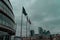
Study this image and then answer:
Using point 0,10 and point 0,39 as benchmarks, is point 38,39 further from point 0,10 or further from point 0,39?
point 0,10

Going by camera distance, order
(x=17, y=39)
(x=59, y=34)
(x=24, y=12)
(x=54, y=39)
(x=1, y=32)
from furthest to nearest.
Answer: (x=59, y=34) < (x=54, y=39) < (x=17, y=39) < (x=24, y=12) < (x=1, y=32)

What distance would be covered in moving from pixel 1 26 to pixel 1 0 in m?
7.37

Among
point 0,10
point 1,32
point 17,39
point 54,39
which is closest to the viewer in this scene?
point 0,10

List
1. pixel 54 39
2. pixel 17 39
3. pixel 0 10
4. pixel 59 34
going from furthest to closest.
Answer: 1. pixel 59 34
2. pixel 54 39
3. pixel 17 39
4. pixel 0 10

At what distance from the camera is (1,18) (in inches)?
1761

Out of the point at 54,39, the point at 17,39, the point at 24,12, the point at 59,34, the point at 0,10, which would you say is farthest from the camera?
the point at 59,34

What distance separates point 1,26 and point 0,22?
4.69 ft

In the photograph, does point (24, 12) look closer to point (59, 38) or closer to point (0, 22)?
point (0, 22)

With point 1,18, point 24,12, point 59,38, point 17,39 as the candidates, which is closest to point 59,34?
point 59,38

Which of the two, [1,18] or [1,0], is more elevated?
[1,0]

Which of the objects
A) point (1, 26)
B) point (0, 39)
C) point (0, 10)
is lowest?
point (0, 39)

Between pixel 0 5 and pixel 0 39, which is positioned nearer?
pixel 0 5

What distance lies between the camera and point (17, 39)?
83.9 m

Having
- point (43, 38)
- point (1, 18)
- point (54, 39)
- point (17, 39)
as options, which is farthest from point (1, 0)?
point (43, 38)
